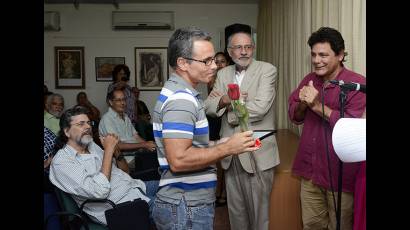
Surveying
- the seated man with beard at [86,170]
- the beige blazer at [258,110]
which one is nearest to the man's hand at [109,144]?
the seated man with beard at [86,170]

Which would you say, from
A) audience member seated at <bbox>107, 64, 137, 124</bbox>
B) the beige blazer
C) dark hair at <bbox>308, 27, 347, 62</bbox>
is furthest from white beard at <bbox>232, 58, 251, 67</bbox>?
audience member seated at <bbox>107, 64, 137, 124</bbox>

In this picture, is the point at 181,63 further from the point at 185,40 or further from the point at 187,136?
the point at 187,136

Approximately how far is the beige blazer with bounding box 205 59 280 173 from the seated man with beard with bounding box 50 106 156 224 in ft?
2.12

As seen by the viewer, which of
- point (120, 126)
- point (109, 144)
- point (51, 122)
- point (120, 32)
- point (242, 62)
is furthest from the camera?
point (120, 32)

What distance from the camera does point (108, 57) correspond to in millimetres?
6391

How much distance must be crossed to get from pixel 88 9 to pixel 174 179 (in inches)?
215

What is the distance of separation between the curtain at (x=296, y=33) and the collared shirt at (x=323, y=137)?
0.41m

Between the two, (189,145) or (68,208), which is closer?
(189,145)

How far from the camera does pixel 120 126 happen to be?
146 inches

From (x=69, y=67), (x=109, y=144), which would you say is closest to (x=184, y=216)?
(x=109, y=144)

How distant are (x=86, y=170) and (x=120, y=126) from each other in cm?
149

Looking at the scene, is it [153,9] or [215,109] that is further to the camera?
[153,9]
